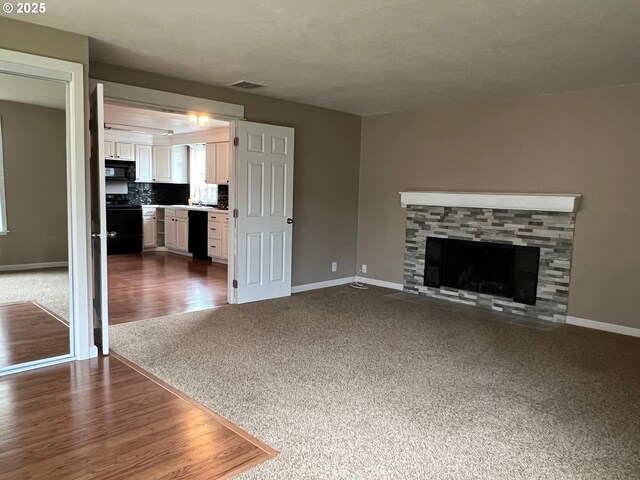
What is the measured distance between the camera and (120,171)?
9070mm

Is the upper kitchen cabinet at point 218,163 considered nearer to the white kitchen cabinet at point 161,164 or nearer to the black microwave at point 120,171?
the white kitchen cabinet at point 161,164

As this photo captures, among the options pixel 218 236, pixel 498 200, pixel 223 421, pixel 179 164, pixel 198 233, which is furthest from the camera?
pixel 179 164

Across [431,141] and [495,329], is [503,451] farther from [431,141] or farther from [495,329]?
[431,141]

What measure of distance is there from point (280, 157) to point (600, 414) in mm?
4015

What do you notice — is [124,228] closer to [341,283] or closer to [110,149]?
[110,149]

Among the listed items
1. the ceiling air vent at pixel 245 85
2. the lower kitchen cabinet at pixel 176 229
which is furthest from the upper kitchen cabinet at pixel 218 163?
the ceiling air vent at pixel 245 85

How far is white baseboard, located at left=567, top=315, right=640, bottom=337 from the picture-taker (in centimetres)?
458

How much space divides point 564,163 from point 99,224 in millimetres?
4486

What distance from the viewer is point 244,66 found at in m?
4.16

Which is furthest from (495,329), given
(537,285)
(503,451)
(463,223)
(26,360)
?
(26,360)

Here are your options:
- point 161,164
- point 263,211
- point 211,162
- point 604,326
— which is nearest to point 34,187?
point 263,211

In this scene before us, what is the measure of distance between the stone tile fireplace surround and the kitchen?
2.68 meters

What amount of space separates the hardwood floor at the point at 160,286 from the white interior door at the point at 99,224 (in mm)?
957

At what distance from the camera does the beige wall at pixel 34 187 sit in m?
3.53
